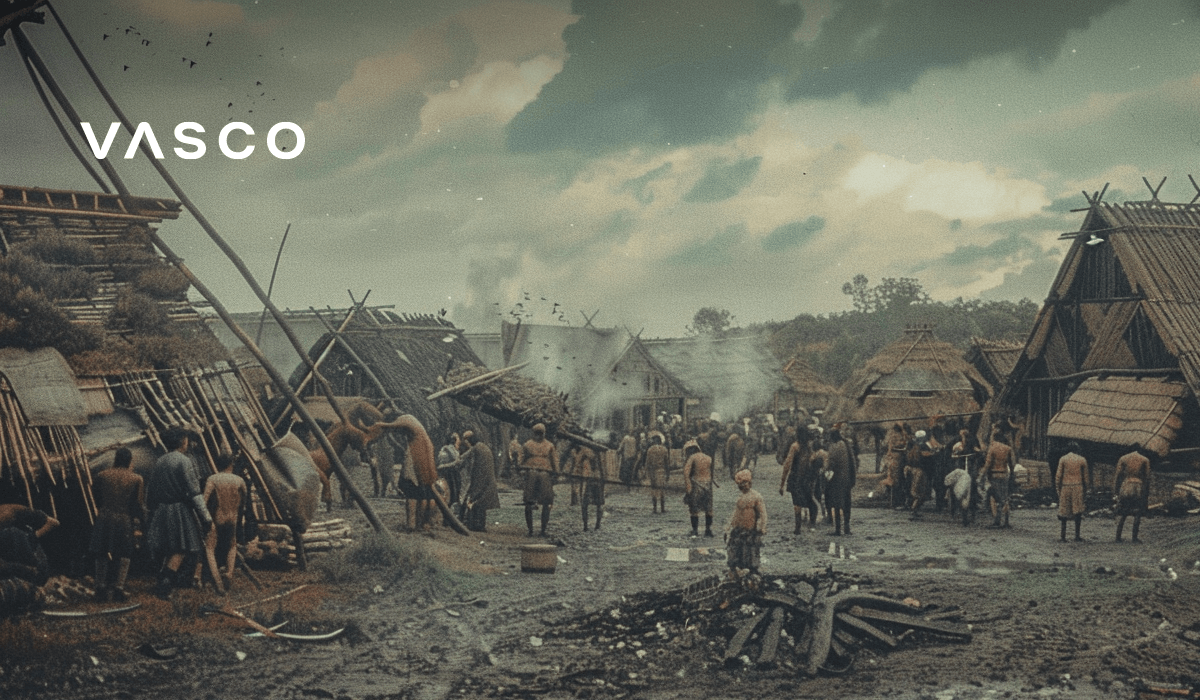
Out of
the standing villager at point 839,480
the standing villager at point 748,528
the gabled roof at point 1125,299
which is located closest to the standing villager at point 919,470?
the standing villager at point 839,480

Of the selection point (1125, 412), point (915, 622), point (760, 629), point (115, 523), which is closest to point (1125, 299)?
point (1125, 412)

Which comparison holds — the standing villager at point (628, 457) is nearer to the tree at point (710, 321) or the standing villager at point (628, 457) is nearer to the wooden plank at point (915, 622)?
the wooden plank at point (915, 622)

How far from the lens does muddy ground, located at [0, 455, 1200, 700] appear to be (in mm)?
8445

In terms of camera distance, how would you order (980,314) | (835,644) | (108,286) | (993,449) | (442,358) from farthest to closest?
(980,314)
(442,358)
(993,449)
(108,286)
(835,644)

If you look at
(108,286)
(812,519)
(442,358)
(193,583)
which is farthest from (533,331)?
(193,583)

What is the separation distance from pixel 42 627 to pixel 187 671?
1.65 metres

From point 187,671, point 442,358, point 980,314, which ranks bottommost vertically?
point 187,671

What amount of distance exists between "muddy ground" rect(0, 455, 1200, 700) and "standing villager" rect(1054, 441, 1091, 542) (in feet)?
2.20

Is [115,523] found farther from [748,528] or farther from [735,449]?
[735,449]

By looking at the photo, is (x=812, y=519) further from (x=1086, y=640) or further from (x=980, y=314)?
(x=980, y=314)

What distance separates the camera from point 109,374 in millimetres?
11562

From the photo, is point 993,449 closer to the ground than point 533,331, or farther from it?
closer to the ground

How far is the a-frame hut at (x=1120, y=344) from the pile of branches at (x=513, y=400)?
32.6 ft

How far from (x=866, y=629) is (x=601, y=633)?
270cm
